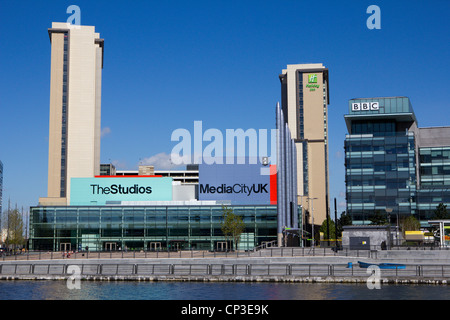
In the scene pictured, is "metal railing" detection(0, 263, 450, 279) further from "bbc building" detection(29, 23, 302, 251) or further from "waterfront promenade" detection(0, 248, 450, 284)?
"bbc building" detection(29, 23, 302, 251)

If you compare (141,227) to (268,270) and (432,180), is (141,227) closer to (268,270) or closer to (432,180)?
(268,270)

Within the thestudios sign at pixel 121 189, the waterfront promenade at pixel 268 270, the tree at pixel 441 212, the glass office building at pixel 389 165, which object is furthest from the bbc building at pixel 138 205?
the waterfront promenade at pixel 268 270

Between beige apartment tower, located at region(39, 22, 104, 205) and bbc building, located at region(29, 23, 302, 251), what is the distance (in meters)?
0.27

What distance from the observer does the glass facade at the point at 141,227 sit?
12069 centimetres

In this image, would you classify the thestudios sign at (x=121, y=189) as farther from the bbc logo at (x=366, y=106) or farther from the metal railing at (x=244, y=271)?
the metal railing at (x=244, y=271)

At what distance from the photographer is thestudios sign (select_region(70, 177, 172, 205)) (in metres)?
131

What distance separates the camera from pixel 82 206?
123m

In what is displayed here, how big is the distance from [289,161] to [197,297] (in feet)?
285

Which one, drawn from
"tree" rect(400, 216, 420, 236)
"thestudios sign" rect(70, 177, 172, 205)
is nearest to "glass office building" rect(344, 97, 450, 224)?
"tree" rect(400, 216, 420, 236)

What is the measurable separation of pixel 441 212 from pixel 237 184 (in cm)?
4967

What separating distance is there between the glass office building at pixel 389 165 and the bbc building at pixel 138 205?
26.3 metres
